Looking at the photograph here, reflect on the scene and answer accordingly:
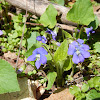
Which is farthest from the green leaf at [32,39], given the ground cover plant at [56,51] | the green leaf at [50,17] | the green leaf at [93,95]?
the green leaf at [93,95]

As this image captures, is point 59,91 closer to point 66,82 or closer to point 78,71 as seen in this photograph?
point 66,82

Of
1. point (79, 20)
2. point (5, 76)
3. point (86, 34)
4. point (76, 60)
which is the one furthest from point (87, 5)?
point (5, 76)

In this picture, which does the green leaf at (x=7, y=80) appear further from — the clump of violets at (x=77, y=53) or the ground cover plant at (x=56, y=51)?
the clump of violets at (x=77, y=53)

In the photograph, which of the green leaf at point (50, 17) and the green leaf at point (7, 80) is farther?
the green leaf at point (50, 17)

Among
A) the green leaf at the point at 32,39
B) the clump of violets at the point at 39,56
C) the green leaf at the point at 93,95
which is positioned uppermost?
the green leaf at the point at 32,39

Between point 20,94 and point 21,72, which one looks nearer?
point 20,94

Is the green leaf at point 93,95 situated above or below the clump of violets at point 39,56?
below
